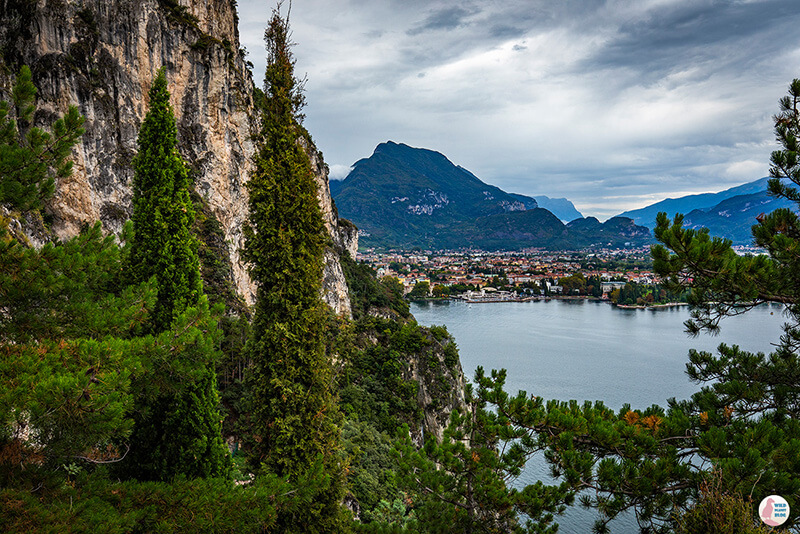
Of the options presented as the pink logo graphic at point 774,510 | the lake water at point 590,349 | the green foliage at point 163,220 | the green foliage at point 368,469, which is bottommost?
the lake water at point 590,349

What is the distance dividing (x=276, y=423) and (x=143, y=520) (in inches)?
61.2

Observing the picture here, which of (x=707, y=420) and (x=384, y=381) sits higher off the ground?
(x=707, y=420)

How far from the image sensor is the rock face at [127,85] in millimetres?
13000

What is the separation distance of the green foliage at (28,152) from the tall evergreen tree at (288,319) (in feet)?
5.55

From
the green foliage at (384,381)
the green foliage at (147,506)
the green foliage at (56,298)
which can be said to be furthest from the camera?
the green foliage at (384,381)

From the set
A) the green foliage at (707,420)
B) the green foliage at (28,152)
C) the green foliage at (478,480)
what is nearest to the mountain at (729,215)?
the green foliage at (707,420)

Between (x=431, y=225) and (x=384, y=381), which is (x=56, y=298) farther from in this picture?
(x=431, y=225)

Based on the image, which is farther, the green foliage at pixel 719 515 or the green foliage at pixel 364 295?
the green foliage at pixel 364 295

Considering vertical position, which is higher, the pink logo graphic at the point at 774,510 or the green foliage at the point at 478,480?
the pink logo graphic at the point at 774,510

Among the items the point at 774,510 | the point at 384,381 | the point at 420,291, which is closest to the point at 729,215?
the point at 420,291

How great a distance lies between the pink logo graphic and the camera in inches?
101

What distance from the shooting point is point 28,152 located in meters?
3.36

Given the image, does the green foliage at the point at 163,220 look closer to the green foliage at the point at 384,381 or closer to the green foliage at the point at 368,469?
the green foliage at the point at 368,469

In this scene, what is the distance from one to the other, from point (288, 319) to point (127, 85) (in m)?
15.5
